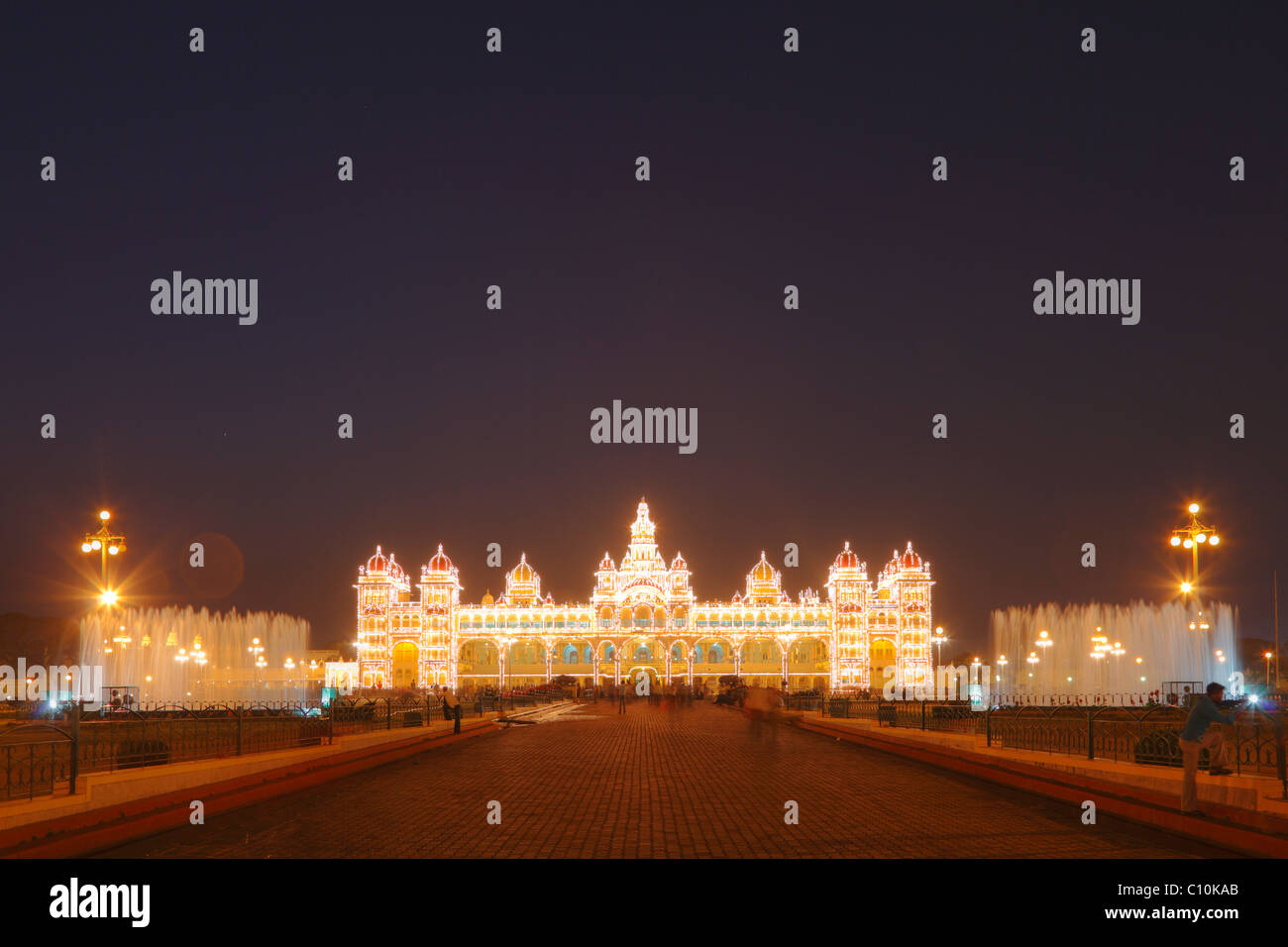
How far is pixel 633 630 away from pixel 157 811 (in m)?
110

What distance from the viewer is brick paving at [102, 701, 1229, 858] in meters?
10.9

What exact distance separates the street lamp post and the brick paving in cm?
1370

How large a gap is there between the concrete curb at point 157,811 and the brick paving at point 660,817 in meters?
0.30

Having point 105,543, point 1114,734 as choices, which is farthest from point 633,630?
point 1114,734

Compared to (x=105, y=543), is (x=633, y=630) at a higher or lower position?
lower

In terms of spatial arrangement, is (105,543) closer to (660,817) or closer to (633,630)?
(660,817)

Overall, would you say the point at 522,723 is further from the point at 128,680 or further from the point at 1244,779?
the point at 128,680

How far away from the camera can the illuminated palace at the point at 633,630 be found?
387ft

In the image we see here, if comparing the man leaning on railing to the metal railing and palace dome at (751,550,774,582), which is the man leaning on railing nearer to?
the metal railing

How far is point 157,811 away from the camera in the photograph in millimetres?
12922

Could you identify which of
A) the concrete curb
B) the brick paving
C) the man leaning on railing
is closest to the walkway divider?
the man leaning on railing

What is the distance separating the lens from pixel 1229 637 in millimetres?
86938
